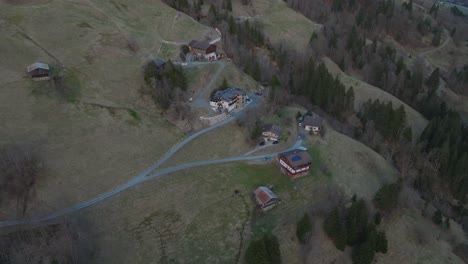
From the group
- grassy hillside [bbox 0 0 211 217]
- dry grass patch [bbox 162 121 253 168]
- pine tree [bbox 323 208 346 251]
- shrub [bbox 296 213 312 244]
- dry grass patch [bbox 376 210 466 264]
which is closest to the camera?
shrub [bbox 296 213 312 244]

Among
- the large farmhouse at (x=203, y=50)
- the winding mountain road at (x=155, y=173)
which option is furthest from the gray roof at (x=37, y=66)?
the large farmhouse at (x=203, y=50)

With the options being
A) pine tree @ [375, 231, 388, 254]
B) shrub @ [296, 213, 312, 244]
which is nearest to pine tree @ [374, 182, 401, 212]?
pine tree @ [375, 231, 388, 254]

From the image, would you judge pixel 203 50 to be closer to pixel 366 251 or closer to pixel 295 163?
pixel 295 163

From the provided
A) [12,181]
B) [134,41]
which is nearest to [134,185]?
[12,181]

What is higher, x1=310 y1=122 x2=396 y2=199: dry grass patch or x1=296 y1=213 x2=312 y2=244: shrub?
x1=296 y1=213 x2=312 y2=244: shrub

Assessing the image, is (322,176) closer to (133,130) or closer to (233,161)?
(233,161)

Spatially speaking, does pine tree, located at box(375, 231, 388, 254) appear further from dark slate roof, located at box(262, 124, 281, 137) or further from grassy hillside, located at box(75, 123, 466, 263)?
dark slate roof, located at box(262, 124, 281, 137)

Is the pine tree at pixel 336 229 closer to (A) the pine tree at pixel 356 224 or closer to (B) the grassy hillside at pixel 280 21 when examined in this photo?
(A) the pine tree at pixel 356 224

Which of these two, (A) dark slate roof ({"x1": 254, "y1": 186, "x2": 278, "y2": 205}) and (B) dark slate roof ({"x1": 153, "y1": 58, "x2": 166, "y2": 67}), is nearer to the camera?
(A) dark slate roof ({"x1": 254, "y1": 186, "x2": 278, "y2": 205})
